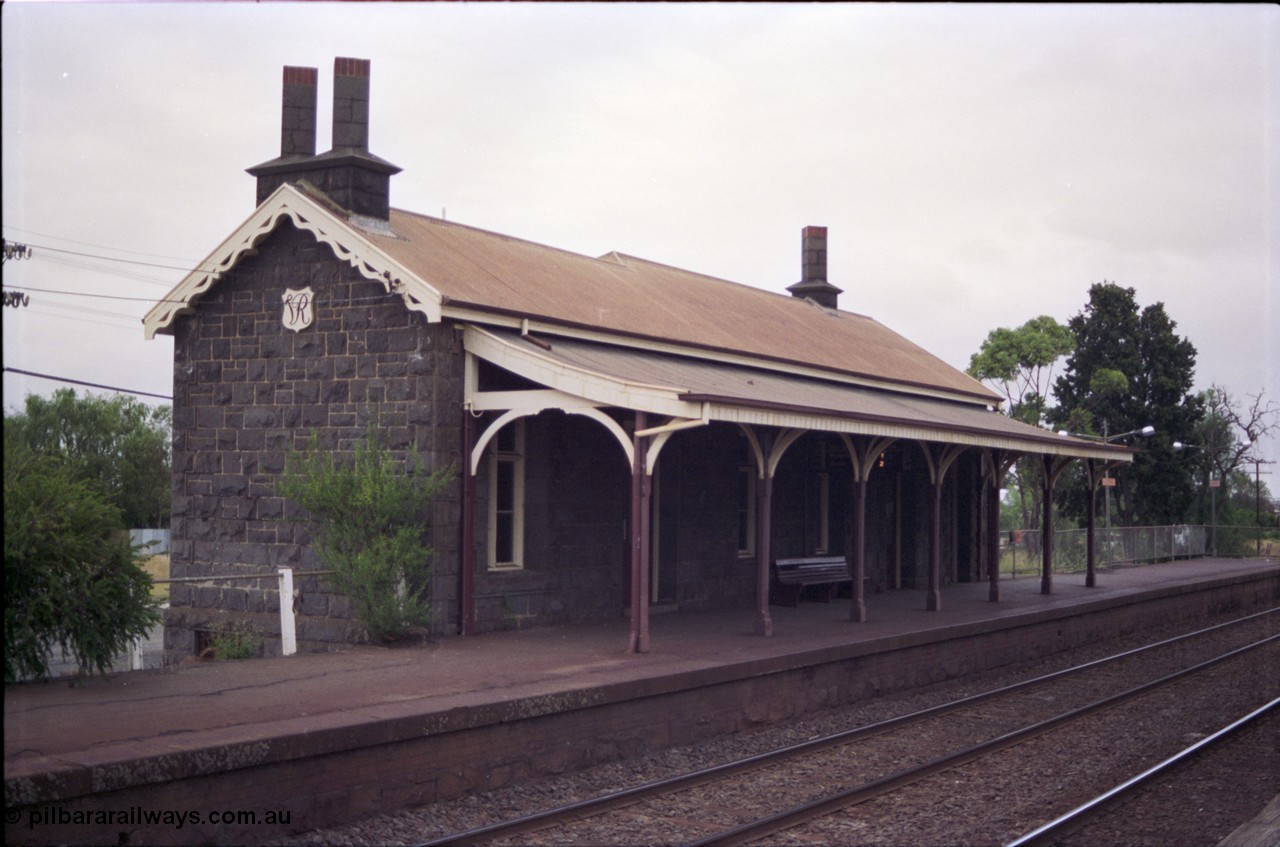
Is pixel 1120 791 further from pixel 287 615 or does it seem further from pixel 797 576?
pixel 797 576

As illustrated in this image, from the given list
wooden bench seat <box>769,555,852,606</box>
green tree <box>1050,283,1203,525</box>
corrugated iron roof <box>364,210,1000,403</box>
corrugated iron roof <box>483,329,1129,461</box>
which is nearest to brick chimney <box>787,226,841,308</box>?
corrugated iron roof <box>364,210,1000,403</box>

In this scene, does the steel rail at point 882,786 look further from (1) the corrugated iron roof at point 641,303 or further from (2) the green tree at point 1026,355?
(2) the green tree at point 1026,355

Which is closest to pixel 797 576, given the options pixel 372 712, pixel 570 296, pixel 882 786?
pixel 570 296

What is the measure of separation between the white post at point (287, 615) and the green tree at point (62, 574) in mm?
2431

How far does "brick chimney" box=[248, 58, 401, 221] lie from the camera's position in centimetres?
1281

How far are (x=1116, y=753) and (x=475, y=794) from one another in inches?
217

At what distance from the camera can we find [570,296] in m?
14.1

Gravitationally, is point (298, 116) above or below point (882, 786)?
above

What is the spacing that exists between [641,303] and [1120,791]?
8.99 meters

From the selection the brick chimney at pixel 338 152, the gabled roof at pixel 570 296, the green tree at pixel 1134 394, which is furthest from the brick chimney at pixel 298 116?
the green tree at pixel 1134 394

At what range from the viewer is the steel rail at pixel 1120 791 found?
7.25 m

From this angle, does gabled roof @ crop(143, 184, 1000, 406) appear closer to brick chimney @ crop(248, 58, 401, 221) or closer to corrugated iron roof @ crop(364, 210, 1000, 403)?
corrugated iron roof @ crop(364, 210, 1000, 403)

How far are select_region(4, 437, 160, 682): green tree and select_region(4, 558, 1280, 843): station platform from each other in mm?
366

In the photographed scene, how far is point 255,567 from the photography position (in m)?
12.6
